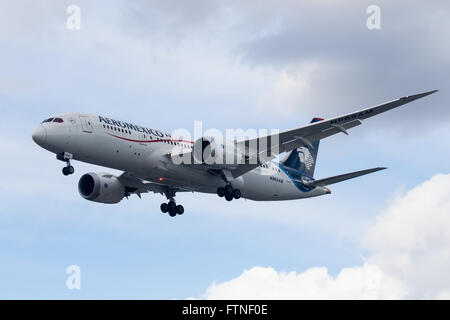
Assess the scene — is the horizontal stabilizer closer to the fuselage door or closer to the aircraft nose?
the fuselage door

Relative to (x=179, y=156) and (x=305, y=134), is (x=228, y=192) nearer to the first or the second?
(x=179, y=156)

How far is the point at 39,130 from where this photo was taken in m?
36.8

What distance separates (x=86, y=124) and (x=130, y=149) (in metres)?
2.96

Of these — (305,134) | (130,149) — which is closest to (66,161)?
(130,149)

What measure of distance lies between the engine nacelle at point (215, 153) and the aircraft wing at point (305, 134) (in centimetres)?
110

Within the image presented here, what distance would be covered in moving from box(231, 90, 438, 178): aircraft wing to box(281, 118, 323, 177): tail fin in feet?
27.5

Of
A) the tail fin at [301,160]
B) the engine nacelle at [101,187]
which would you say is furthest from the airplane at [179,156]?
the tail fin at [301,160]

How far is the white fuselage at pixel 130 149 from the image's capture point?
37188 mm

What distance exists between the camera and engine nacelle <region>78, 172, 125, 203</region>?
150ft

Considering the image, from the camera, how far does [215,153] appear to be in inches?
1631

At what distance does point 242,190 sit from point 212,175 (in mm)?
3057

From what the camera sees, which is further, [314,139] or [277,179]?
[277,179]

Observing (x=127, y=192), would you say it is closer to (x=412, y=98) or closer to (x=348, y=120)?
(x=348, y=120)
